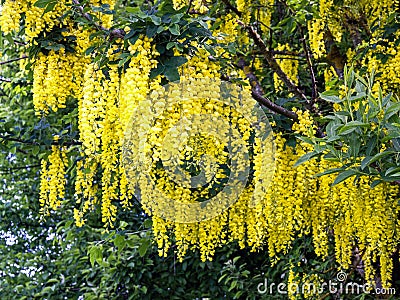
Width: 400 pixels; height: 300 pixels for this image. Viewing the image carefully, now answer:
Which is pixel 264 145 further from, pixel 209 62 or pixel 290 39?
pixel 290 39

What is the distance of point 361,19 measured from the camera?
439 centimetres

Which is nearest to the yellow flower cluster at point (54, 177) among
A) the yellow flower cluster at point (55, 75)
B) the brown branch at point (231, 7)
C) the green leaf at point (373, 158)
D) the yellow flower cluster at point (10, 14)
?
the yellow flower cluster at point (55, 75)

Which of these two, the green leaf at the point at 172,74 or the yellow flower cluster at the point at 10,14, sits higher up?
the yellow flower cluster at the point at 10,14

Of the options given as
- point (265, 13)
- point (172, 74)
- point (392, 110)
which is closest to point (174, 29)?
point (172, 74)

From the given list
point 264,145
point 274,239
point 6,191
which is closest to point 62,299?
point 6,191

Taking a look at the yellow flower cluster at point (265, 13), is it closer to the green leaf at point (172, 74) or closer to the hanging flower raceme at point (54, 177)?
the hanging flower raceme at point (54, 177)

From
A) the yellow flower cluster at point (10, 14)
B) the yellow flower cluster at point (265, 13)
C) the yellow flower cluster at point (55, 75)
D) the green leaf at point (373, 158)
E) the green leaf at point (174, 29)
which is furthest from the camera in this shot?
the yellow flower cluster at point (265, 13)

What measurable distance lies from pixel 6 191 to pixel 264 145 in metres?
4.82

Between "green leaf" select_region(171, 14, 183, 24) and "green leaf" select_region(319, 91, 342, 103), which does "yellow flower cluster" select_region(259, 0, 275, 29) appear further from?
"green leaf" select_region(171, 14, 183, 24)

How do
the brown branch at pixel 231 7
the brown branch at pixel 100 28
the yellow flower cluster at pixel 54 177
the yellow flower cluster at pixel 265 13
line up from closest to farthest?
the brown branch at pixel 100 28, the yellow flower cluster at pixel 54 177, the brown branch at pixel 231 7, the yellow flower cluster at pixel 265 13

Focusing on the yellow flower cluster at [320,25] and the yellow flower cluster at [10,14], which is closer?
the yellow flower cluster at [10,14]

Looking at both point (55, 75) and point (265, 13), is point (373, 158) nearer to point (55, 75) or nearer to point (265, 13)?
point (55, 75)

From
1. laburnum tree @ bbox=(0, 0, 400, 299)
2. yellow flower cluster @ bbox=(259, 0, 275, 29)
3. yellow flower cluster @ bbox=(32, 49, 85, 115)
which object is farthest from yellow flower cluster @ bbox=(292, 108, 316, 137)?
yellow flower cluster @ bbox=(259, 0, 275, 29)

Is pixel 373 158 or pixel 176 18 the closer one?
pixel 373 158
